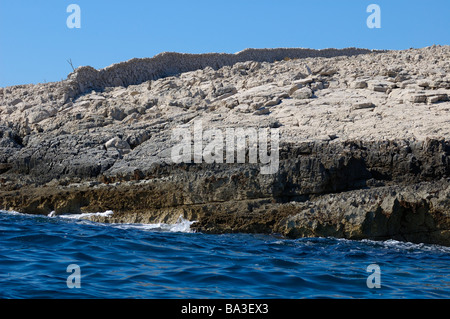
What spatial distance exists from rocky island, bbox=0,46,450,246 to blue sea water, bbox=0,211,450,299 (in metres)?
0.58

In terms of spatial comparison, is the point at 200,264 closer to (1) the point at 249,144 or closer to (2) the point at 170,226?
(2) the point at 170,226

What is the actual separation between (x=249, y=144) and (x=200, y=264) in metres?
5.72

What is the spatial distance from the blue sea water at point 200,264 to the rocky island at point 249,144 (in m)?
0.58

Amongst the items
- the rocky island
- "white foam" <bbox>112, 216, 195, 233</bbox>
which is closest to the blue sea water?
"white foam" <bbox>112, 216, 195, 233</bbox>

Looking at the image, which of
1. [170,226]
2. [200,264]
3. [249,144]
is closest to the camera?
[200,264]

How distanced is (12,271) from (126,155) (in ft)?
23.3

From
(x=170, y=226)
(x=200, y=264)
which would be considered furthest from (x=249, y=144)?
(x=200, y=264)

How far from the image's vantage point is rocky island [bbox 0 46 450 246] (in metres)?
10.5

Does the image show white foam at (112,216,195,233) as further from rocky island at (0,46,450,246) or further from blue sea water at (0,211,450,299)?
rocky island at (0,46,450,246)

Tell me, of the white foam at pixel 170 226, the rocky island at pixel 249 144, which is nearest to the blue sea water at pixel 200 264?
the white foam at pixel 170 226

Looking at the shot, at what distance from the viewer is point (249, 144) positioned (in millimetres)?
13438

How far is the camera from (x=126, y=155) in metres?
14.2

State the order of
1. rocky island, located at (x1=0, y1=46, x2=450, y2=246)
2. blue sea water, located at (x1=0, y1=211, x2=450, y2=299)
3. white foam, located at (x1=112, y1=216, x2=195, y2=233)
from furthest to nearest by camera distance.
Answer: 1. white foam, located at (x1=112, y1=216, x2=195, y2=233)
2. rocky island, located at (x1=0, y1=46, x2=450, y2=246)
3. blue sea water, located at (x1=0, y1=211, x2=450, y2=299)

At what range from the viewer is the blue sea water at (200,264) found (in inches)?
262
